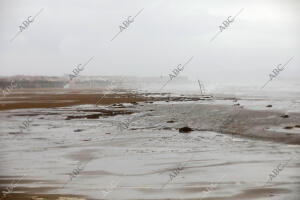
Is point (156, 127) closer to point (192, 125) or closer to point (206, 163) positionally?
point (192, 125)

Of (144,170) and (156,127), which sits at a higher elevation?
(156,127)

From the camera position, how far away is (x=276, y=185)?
7.81 metres

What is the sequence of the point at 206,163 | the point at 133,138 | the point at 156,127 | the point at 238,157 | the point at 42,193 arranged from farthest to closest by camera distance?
the point at 156,127 < the point at 133,138 < the point at 238,157 < the point at 206,163 < the point at 42,193

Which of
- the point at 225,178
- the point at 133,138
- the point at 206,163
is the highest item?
the point at 133,138

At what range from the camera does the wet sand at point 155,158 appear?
7586mm

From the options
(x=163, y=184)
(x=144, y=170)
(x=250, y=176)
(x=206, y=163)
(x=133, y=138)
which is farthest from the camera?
(x=133, y=138)

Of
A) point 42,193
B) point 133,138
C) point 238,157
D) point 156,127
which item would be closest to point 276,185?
point 238,157

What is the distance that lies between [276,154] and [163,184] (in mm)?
4860

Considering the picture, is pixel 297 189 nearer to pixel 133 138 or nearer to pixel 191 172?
pixel 191 172

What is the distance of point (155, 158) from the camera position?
1110 centimetres

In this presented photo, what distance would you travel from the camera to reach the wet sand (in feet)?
24.9

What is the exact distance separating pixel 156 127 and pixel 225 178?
10584 millimetres

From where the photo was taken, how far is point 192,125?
1939cm

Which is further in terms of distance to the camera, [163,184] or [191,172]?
Answer: [191,172]
